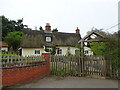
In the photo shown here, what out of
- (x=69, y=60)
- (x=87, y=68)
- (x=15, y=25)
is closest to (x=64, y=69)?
(x=69, y=60)

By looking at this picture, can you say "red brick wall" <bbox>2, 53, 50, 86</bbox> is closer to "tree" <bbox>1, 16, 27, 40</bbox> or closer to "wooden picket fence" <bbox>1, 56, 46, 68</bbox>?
"wooden picket fence" <bbox>1, 56, 46, 68</bbox>

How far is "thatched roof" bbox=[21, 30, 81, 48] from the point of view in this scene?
22.6m

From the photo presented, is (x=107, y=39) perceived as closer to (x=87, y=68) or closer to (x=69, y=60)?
(x=87, y=68)

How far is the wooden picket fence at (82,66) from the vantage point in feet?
26.7

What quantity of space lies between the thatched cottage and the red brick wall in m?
14.3

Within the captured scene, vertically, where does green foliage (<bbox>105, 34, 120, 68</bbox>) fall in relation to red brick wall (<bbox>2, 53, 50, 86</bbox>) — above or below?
above

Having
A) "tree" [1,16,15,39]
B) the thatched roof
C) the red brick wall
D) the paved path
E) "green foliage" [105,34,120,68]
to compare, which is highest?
"tree" [1,16,15,39]

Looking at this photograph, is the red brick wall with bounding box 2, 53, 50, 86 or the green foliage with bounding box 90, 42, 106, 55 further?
the green foliage with bounding box 90, 42, 106, 55

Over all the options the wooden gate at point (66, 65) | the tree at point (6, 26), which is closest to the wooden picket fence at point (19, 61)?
the wooden gate at point (66, 65)

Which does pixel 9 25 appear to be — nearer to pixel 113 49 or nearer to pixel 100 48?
pixel 100 48

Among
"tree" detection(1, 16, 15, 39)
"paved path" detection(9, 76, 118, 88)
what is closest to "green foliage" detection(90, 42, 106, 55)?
"paved path" detection(9, 76, 118, 88)

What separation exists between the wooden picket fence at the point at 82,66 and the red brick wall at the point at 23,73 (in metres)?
0.75

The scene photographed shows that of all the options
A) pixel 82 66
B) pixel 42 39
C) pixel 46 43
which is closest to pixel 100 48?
pixel 82 66

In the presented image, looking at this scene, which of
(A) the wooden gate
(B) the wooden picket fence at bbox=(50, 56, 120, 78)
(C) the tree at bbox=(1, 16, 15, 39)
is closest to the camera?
(B) the wooden picket fence at bbox=(50, 56, 120, 78)
